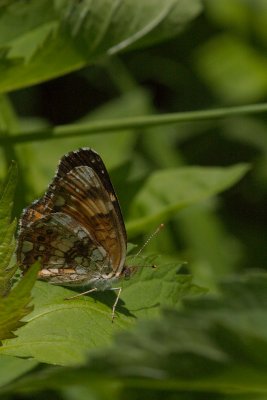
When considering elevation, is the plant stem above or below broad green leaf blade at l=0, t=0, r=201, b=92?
below

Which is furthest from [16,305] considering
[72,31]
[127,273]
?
[72,31]

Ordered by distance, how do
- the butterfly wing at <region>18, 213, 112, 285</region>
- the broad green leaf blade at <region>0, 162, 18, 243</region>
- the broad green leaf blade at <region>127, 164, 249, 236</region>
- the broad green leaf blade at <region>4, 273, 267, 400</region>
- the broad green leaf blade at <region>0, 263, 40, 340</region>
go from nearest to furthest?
the broad green leaf blade at <region>4, 273, 267, 400</region> < the broad green leaf blade at <region>0, 263, 40, 340</region> < the broad green leaf blade at <region>0, 162, 18, 243</region> < the butterfly wing at <region>18, 213, 112, 285</region> < the broad green leaf blade at <region>127, 164, 249, 236</region>

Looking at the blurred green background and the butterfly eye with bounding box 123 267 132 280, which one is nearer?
the butterfly eye with bounding box 123 267 132 280

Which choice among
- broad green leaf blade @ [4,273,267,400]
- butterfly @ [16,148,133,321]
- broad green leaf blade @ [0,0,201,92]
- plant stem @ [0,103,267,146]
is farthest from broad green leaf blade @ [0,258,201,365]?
broad green leaf blade @ [0,0,201,92]

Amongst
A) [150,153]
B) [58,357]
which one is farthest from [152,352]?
[150,153]

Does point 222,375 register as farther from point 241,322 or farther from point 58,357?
point 58,357

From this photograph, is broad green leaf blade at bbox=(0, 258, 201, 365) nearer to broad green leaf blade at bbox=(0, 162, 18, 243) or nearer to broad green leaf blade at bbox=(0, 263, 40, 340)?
broad green leaf blade at bbox=(0, 263, 40, 340)

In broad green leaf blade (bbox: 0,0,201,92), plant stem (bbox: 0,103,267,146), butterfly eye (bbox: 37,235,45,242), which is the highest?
broad green leaf blade (bbox: 0,0,201,92)
